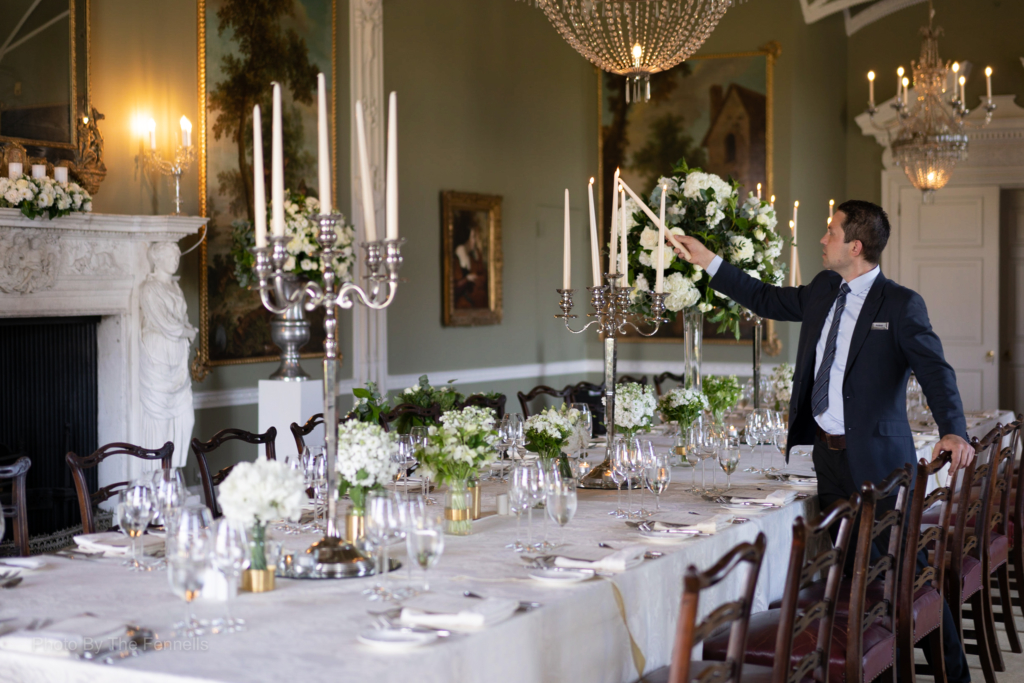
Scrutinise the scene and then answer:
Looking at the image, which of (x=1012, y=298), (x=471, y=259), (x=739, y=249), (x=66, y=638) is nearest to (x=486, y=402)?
(x=739, y=249)

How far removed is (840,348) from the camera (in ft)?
13.5

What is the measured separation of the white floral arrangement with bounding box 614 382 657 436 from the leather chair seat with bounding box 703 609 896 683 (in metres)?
1.16

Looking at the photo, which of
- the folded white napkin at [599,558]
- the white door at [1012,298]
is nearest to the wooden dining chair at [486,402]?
the folded white napkin at [599,558]

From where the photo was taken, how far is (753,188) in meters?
10.1

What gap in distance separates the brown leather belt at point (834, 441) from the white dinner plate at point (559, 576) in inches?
65.8

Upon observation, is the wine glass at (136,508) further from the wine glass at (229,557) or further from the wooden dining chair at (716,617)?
the wooden dining chair at (716,617)

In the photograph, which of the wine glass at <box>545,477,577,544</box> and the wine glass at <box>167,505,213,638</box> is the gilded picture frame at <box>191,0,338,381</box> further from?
the wine glass at <box>167,505,213,638</box>

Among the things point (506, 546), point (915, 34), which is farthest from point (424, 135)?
point (506, 546)

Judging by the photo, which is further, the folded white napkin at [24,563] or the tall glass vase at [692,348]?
the tall glass vase at [692,348]

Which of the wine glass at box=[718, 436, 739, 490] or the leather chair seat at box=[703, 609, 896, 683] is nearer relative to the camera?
the leather chair seat at box=[703, 609, 896, 683]

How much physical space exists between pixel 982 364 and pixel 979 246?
1.13m

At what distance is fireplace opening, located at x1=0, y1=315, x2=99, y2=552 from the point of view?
619 cm

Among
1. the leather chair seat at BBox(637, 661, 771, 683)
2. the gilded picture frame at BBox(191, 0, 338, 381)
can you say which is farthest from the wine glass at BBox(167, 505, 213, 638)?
the gilded picture frame at BBox(191, 0, 338, 381)

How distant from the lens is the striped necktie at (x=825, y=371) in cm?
410
